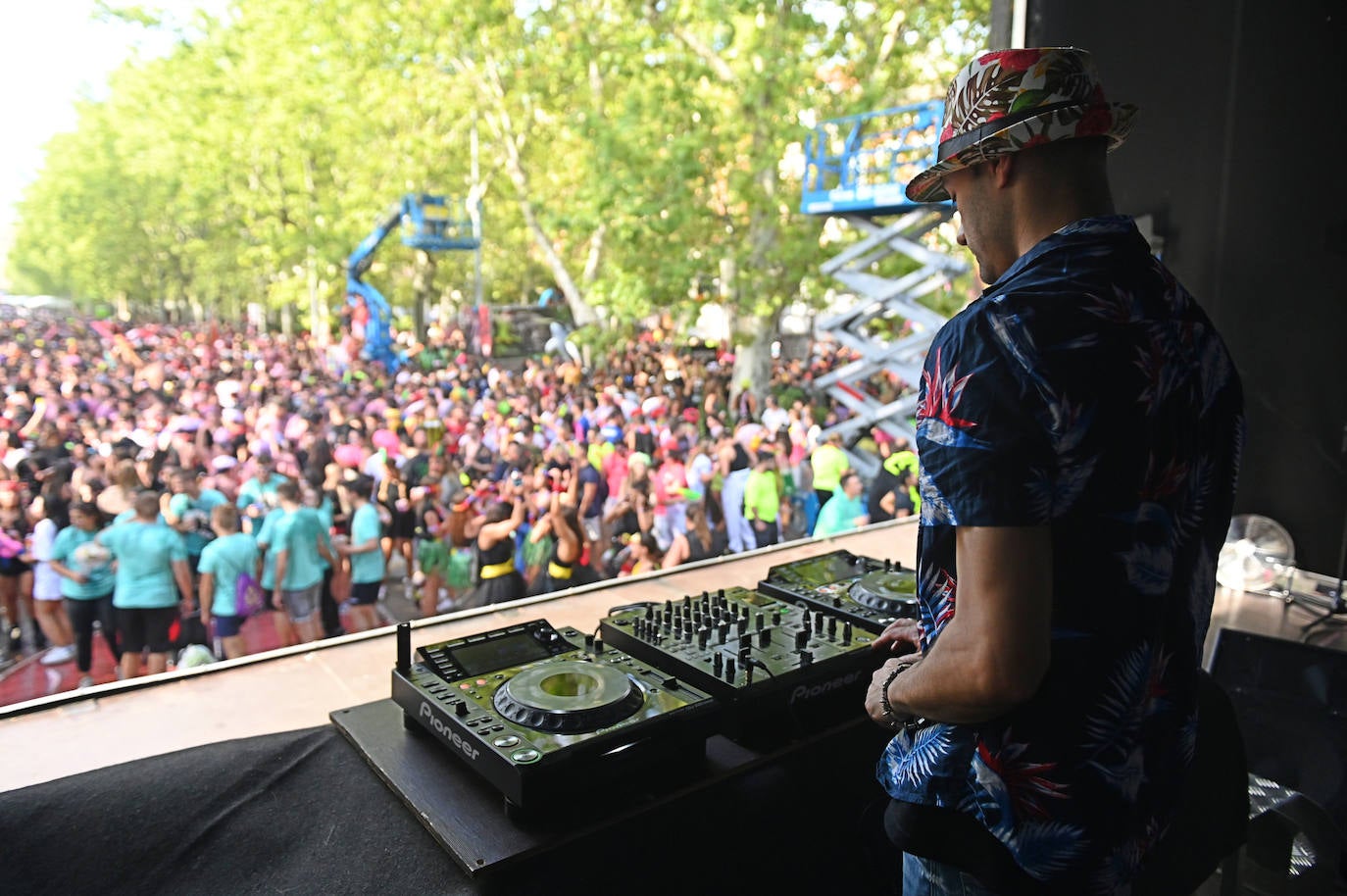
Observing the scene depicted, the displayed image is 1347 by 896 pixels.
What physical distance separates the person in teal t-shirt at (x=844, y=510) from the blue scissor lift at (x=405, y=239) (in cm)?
290

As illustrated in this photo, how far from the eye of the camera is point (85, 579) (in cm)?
379

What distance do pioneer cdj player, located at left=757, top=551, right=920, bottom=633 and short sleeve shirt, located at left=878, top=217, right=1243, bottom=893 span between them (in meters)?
0.71

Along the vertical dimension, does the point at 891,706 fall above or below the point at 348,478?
above

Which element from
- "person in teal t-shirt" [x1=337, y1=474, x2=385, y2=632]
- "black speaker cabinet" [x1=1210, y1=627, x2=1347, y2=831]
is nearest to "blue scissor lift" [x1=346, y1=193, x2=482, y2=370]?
"person in teal t-shirt" [x1=337, y1=474, x2=385, y2=632]

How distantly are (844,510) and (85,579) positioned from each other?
14.0 ft

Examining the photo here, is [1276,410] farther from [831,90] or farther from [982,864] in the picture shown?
[831,90]

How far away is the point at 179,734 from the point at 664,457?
4470 mm

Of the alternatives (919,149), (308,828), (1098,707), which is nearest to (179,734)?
(308,828)

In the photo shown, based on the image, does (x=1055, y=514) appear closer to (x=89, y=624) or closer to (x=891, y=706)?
(x=891, y=706)

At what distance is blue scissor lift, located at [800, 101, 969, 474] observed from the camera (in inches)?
262

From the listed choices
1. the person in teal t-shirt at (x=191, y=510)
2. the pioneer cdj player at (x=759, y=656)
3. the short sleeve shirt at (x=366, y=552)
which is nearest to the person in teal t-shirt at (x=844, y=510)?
the short sleeve shirt at (x=366, y=552)

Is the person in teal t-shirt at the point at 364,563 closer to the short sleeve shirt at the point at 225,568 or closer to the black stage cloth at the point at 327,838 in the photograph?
the short sleeve shirt at the point at 225,568


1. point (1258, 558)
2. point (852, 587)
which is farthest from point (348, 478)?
point (1258, 558)

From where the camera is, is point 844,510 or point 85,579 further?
point 844,510
